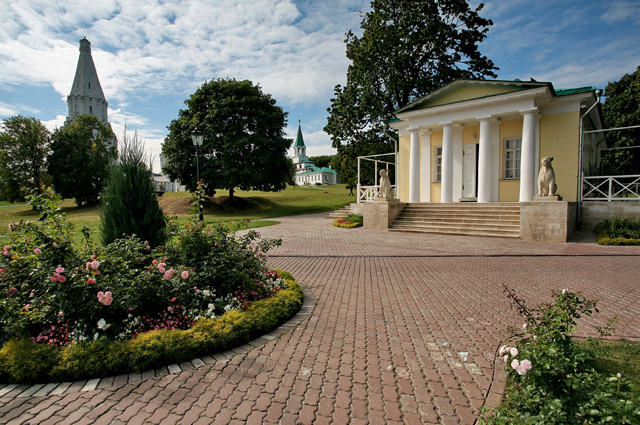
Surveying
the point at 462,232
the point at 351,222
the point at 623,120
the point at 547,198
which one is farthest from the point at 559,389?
the point at 623,120

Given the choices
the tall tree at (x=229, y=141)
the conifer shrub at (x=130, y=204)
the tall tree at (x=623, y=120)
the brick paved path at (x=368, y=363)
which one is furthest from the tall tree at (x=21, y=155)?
the tall tree at (x=623, y=120)

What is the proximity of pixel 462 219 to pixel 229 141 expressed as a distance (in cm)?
2048

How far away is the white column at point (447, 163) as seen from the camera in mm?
15922

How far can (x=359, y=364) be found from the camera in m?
3.36

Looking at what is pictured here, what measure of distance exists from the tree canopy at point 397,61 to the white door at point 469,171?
23.7ft

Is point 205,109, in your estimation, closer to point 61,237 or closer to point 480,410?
point 61,237

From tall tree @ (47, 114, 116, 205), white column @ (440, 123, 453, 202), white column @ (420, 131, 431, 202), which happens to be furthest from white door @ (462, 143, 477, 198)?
tall tree @ (47, 114, 116, 205)

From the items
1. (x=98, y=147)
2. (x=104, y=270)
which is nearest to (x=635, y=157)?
(x=104, y=270)

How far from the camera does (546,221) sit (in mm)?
11664

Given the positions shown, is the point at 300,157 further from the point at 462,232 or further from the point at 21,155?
the point at 462,232

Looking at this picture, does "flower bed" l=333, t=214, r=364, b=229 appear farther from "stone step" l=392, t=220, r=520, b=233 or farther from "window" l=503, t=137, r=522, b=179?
"window" l=503, t=137, r=522, b=179

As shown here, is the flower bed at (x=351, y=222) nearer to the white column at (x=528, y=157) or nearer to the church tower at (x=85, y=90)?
the white column at (x=528, y=157)

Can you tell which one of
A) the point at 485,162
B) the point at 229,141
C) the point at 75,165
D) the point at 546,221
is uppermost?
the point at 229,141

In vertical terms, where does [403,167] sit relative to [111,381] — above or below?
above
